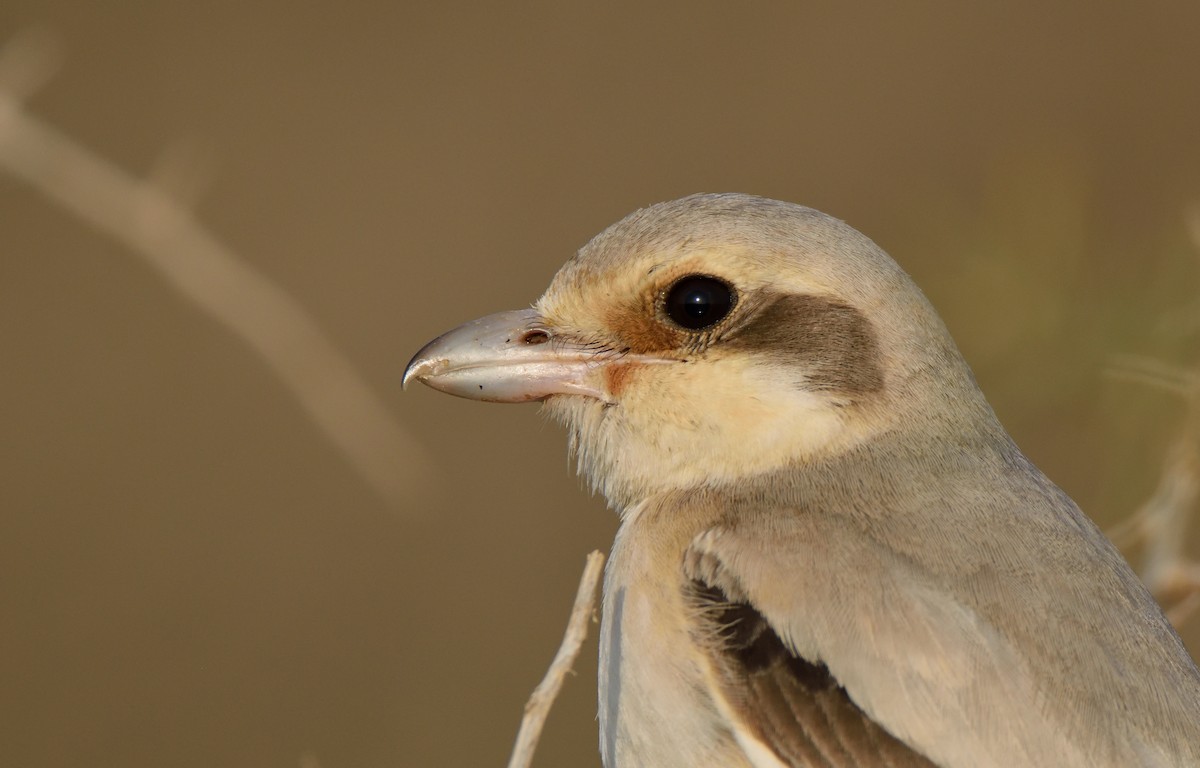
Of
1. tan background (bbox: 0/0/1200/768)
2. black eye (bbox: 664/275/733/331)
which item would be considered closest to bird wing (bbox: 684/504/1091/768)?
black eye (bbox: 664/275/733/331)

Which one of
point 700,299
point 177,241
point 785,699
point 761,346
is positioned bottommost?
point 785,699

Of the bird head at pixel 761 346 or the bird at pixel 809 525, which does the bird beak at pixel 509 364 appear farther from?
the bird head at pixel 761 346

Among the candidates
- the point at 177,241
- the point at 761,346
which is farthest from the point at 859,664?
the point at 177,241

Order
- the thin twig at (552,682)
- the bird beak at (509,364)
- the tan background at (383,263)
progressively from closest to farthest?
the thin twig at (552,682) → the bird beak at (509,364) → the tan background at (383,263)

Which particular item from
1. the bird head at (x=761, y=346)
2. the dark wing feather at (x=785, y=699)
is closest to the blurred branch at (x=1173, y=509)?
the bird head at (x=761, y=346)

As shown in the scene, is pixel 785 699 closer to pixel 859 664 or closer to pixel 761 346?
pixel 859 664

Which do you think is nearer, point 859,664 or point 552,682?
point 552,682
